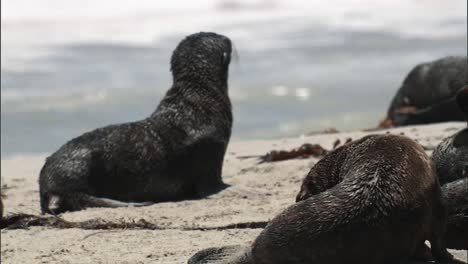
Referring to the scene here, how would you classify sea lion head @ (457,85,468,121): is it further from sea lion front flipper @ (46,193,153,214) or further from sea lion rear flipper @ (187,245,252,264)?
sea lion front flipper @ (46,193,153,214)

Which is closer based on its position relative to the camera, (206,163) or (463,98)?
(463,98)

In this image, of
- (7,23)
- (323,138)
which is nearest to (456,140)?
(323,138)

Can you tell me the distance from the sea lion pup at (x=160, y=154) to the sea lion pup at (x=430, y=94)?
11.7ft

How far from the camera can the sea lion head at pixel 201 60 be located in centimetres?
1020

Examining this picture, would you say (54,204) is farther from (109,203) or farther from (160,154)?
(160,154)

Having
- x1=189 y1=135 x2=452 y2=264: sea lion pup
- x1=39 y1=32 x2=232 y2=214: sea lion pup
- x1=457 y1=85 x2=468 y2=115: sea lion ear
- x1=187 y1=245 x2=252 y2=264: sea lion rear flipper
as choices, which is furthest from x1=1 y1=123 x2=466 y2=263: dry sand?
x1=457 y1=85 x2=468 y2=115: sea lion ear

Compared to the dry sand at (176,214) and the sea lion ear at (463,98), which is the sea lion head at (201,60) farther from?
the sea lion ear at (463,98)

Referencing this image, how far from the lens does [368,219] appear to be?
557 cm

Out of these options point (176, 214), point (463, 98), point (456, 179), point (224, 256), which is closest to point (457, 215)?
point (456, 179)

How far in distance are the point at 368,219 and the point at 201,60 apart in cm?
482

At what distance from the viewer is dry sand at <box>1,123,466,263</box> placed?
715 centimetres

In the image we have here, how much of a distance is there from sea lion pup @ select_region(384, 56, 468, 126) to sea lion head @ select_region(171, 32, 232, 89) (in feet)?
11.3

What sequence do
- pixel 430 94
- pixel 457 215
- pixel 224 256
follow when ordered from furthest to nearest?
pixel 430 94 → pixel 457 215 → pixel 224 256

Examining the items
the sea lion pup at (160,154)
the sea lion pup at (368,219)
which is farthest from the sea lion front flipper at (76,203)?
the sea lion pup at (368,219)
